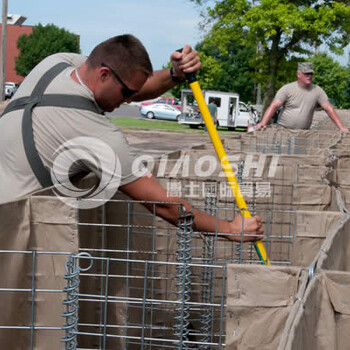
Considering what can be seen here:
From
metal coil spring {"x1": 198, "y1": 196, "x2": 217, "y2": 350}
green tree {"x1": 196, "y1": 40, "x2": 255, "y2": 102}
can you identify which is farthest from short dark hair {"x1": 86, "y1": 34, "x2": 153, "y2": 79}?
green tree {"x1": 196, "y1": 40, "x2": 255, "y2": 102}

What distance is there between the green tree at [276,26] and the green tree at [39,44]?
143ft

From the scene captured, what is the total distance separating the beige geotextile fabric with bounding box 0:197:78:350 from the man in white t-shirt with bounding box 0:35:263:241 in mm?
208

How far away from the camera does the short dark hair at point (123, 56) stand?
11.4 feet

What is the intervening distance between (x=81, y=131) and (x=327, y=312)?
4.53 ft

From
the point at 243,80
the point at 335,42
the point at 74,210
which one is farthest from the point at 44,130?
the point at 243,80

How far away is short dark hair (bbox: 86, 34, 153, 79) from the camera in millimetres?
3482

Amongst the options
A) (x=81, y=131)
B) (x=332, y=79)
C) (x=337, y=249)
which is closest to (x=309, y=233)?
(x=337, y=249)

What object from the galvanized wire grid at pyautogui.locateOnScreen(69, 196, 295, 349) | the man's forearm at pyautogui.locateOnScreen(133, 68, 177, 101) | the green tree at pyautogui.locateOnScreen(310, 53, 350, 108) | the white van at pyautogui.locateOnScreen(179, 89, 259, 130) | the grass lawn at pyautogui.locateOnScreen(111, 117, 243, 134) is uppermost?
the green tree at pyautogui.locateOnScreen(310, 53, 350, 108)

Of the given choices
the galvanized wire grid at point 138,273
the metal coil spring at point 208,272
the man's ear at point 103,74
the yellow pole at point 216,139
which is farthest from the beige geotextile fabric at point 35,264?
the yellow pole at point 216,139

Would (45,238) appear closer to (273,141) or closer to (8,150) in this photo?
(8,150)

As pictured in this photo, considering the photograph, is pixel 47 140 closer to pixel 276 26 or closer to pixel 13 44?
pixel 276 26

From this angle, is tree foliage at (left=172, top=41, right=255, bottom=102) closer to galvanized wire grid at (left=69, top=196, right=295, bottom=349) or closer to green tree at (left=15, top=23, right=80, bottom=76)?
→ green tree at (left=15, top=23, right=80, bottom=76)

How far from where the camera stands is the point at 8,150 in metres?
3.40

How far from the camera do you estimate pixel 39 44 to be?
80.9 meters
